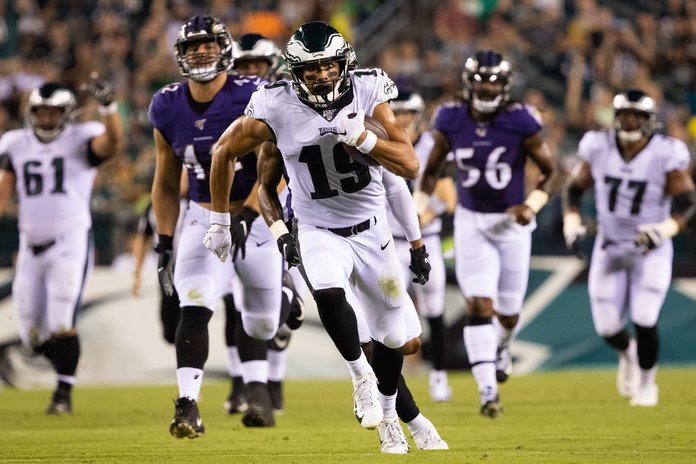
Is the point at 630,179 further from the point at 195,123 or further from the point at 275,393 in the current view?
the point at 195,123

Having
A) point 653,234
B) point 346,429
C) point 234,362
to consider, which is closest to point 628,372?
point 653,234

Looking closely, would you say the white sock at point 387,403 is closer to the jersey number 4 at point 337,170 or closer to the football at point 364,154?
the jersey number 4 at point 337,170

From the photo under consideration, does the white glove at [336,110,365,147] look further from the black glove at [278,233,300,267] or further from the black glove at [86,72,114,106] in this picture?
the black glove at [86,72,114,106]

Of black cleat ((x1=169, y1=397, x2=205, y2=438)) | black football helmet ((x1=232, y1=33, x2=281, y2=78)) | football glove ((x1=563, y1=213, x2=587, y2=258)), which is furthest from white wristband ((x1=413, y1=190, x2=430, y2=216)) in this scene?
black cleat ((x1=169, y1=397, x2=205, y2=438))

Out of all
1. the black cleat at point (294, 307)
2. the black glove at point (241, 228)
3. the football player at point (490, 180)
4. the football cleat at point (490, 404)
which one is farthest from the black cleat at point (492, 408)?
the black glove at point (241, 228)

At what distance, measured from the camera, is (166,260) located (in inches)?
326

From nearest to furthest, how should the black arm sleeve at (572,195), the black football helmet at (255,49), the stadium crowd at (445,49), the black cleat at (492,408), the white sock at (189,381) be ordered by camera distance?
the white sock at (189,381) → the black cleat at (492,408) → the black football helmet at (255,49) → the black arm sleeve at (572,195) → the stadium crowd at (445,49)

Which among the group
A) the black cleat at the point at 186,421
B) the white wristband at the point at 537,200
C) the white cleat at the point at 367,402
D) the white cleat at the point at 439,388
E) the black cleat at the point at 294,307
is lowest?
the white cleat at the point at 439,388

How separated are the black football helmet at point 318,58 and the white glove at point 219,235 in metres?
0.94

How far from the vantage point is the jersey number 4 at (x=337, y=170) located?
22.6ft

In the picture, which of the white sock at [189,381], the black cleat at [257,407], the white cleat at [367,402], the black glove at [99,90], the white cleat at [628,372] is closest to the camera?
the white cleat at [367,402]

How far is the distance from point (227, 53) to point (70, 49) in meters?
10.8

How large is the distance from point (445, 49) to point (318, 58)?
1298 cm

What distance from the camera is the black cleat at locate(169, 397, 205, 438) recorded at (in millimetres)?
7383
